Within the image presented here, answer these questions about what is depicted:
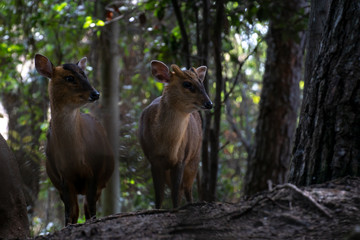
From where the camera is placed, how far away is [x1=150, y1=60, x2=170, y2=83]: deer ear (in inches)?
227

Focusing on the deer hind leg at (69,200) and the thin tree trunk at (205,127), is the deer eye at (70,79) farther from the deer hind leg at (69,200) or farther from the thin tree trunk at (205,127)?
the thin tree trunk at (205,127)

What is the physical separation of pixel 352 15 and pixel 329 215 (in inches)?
70.6

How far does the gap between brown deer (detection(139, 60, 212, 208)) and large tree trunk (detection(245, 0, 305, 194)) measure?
10.8 feet

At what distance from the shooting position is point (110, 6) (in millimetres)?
7852

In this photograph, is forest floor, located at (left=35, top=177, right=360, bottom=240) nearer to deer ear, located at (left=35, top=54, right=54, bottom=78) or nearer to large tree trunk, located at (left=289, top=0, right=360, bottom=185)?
large tree trunk, located at (left=289, top=0, right=360, bottom=185)

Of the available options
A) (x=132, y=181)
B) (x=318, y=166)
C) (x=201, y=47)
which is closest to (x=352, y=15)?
(x=318, y=166)

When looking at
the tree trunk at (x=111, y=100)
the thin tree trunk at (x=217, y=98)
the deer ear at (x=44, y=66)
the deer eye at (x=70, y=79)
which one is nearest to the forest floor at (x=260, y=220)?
the deer eye at (x=70, y=79)

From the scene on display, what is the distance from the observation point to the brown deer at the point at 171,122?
5676 mm

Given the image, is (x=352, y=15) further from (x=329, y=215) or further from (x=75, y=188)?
(x=75, y=188)

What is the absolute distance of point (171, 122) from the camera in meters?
5.75

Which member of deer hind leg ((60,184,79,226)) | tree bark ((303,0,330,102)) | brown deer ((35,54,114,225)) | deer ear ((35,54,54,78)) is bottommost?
deer hind leg ((60,184,79,226))

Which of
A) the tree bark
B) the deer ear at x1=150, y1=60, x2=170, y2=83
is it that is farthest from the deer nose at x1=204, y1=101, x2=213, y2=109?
the tree bark

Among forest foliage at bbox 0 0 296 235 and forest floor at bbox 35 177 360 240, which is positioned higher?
forest foliage at bbox 0 0 296 235

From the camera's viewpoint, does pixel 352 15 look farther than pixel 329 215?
Yes
